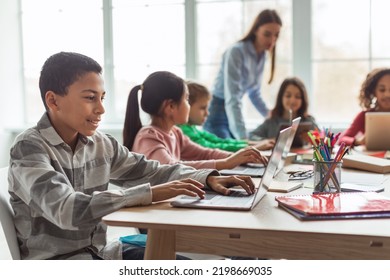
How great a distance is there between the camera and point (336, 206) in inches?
44.3

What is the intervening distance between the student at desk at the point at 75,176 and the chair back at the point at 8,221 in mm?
13

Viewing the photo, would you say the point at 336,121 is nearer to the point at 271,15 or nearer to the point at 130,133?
the point at 271,15

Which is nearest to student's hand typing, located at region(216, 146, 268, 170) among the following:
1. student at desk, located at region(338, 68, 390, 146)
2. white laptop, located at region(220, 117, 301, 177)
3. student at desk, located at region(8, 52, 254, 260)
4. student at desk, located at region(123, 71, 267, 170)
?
white laptop, located at region(220, 117, 301, 177)

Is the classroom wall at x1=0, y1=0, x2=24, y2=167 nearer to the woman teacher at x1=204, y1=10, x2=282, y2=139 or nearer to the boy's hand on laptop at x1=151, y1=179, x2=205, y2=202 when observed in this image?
the woman teacher at x1=204, y1=10, x2=282, y2=139

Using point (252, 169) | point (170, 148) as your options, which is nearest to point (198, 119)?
point (170, 148)

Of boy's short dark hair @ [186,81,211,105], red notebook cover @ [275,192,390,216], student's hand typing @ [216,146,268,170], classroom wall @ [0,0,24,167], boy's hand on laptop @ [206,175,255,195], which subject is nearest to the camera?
red notebook cover @ [275,192,390,216]

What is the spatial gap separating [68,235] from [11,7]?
3334mm

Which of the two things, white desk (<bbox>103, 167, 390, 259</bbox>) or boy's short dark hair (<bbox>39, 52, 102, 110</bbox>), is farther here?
boy's short dark hair (<bbox>39, 52, 102, 110</bbox>)

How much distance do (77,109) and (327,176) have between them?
0.66 metres

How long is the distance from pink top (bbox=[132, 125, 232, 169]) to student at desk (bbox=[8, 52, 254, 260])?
0.28 meters

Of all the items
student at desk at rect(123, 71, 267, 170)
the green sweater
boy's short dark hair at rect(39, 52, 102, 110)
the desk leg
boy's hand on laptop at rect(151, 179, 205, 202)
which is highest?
boy's short dark hair at rect(39, 52, 102, 110)

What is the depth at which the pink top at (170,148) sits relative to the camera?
70.8 inches

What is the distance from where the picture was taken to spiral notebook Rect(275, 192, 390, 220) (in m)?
1.06

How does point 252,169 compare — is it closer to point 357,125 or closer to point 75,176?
point 75,176
